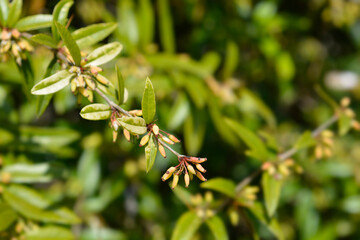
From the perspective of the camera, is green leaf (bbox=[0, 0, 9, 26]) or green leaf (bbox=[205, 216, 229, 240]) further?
green leaf (bbox=[205, 216, 229, 240])

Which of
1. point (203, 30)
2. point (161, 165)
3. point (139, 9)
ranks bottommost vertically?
point (161, 165)

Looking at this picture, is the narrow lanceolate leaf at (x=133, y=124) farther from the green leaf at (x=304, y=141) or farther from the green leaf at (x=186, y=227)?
the green leaf at (x=304, y=141)

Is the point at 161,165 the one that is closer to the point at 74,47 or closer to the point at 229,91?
the point at 229,91

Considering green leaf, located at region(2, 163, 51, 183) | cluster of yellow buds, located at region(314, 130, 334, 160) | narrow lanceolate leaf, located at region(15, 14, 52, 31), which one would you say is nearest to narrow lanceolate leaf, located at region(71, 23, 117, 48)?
narrow lanceolate leaf, located at region(15, 14, 52, 31)

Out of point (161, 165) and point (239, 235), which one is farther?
point (239, 235)

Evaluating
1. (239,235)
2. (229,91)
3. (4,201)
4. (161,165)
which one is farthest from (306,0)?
(4,201)

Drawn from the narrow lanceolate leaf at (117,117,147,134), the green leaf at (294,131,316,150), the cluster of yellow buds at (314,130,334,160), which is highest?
the narrow lanceolate leaf at (117,117,147,134)

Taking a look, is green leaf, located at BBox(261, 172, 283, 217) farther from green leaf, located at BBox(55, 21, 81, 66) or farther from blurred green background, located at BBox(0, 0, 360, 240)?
green leaf, located at BBox(55, 21, 81, 66)

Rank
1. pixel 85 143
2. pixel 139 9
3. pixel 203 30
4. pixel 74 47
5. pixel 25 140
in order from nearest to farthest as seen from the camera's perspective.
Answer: pixel 74 47, pixel 25 140, pixel 85 143, pixel 139 9, pixel 203 30
